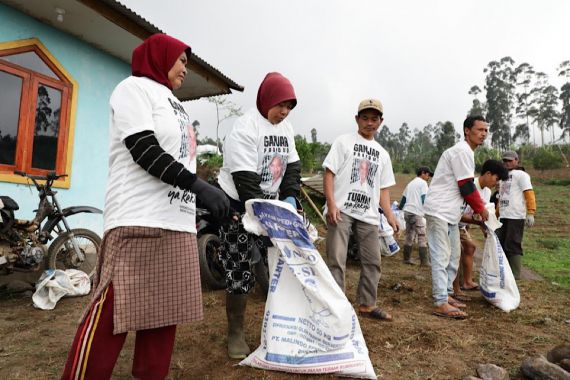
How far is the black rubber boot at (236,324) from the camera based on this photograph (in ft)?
7.97

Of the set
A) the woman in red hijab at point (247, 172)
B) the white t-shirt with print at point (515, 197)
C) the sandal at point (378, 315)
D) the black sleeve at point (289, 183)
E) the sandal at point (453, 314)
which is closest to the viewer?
the woman in red hijab at point (247, 172)

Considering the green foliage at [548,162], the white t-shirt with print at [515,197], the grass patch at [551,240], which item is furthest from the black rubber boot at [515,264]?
the green foliage at [548,162]

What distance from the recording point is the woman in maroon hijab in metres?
1.53

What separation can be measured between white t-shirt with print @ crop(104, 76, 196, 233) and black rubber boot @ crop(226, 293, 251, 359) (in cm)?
89

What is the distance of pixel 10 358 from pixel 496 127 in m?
51.9

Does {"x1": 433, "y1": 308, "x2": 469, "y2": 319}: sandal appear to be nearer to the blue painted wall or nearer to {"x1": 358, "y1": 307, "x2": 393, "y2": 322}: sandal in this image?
{"x1": 358, "y1": 307, "x2": 393, "y2": 322}: sandal

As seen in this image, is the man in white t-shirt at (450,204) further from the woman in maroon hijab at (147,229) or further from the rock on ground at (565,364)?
the woman in maroon hijab at (147,229)

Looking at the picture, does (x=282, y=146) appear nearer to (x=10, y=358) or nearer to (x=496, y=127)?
(x=10, y=358)

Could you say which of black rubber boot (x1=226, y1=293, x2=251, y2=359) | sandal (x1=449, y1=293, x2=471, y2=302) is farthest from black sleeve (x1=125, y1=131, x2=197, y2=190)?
sandal (x1=449, y1=293, x2=471, y2=302)

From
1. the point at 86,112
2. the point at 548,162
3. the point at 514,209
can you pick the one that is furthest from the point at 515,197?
the point at 548,162

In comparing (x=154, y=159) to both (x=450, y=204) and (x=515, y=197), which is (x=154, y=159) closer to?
(x=450, y=204)

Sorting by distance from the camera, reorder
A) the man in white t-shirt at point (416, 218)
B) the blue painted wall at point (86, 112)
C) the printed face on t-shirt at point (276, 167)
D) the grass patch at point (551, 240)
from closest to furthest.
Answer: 1. the printed face on t-shirt at point (276, 167)
2. the blue painted wall at point (86, 112)
3. the grass patch at point (551, 240)
4. the man in white t-shirt at point (416, 218)

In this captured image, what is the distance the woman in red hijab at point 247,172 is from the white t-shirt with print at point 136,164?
69 centimetres

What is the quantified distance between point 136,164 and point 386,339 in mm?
2159
